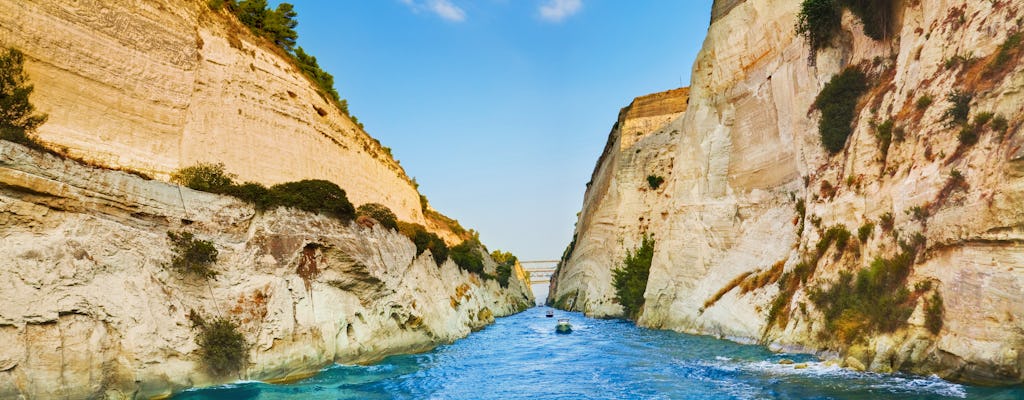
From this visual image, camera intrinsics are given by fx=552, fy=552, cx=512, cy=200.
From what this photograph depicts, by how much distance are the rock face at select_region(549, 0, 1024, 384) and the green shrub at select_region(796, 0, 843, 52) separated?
1.66 ft

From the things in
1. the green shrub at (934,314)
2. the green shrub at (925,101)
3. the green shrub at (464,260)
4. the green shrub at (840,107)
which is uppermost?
the green shrub at (840,107)

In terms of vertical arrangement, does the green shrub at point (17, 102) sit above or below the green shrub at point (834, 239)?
above

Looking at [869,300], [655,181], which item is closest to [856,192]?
[869,300]

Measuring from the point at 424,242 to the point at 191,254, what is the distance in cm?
1553

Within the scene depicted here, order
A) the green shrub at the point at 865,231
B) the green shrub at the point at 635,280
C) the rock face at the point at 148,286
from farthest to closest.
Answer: the green shrub at the point at 635,280, the green shrub at the point at 865,231, the rock face at the point at 148,286

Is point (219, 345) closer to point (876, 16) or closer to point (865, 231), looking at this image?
point (865, 231)

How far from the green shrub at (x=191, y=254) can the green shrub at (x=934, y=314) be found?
17.1 metres

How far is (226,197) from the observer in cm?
1599

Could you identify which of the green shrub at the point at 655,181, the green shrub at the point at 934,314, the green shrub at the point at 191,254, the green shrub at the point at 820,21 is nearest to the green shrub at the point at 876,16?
the green shrub at the point at 820,21

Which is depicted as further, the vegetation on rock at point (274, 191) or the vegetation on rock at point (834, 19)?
the vegetation on rock at point (834, 19)

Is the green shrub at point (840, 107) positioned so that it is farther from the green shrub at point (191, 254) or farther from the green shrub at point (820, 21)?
the green shrub at point (191, 254)

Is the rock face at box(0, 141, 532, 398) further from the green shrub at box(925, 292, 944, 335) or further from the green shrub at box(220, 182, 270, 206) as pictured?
the green shrub at box(925, 292, 944, 335)

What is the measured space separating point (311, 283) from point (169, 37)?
10.2m

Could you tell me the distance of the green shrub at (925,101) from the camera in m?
15.0
